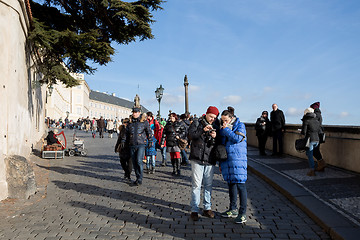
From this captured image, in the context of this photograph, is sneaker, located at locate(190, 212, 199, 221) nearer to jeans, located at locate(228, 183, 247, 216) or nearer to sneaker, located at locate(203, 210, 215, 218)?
sneaker, located at locate(203, 210, 215, 218)

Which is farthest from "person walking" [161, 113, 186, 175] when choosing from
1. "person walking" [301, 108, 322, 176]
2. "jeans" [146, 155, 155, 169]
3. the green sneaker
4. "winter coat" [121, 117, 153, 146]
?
the green sneaker

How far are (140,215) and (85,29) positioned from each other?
10.1 meters

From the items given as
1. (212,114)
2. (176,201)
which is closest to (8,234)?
(176,201)

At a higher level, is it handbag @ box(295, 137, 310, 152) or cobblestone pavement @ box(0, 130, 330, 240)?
handbag @ box(295, 137, 310, 152)

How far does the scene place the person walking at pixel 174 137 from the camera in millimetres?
9531

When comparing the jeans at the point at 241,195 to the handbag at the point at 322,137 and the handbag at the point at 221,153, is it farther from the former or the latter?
the handbag at the point at 322,137

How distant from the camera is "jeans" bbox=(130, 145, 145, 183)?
8.13 meters

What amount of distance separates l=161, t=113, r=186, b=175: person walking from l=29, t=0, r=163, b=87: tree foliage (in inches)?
150

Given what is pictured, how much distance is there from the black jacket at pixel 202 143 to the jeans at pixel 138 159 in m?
2.95

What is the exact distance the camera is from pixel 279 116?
12.3 metres

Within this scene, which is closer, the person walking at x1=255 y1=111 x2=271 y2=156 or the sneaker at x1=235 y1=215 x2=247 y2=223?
the sneaker at x1=235 y1=215 x2=247 y2=223

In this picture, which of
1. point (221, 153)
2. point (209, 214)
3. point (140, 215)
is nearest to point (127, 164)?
point (140, 215)

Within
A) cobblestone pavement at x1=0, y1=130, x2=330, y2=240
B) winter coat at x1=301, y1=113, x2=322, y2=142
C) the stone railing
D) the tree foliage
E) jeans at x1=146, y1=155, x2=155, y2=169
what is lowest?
cobblestone pavement at x1=0, y1=130, x2=330, y2=240

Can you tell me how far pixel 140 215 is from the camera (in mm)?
5434
